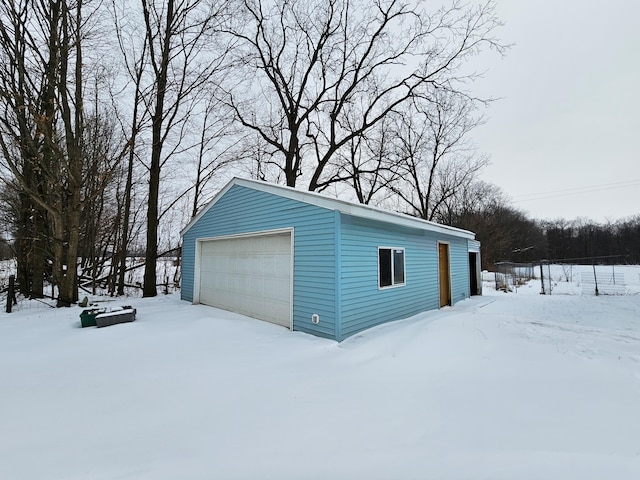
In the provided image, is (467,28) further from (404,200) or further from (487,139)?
(404,200)

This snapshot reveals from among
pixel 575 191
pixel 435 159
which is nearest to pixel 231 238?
pixel 435 159

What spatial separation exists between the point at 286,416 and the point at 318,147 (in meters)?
15.0

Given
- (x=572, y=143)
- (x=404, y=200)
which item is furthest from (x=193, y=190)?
(x=572, y=143)

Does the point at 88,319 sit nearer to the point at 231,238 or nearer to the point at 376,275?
the point at 231,238

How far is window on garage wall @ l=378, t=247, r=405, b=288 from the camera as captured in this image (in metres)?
6.34

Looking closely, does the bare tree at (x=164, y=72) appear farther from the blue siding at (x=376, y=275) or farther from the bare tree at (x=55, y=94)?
the blue siding at (x=376, y=275)

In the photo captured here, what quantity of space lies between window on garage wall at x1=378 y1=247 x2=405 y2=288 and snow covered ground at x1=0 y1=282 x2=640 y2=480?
5.37ft

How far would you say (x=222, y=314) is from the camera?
722cm

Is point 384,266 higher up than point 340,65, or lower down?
lower down

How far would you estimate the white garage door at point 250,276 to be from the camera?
20.2 ft

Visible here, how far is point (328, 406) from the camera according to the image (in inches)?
108

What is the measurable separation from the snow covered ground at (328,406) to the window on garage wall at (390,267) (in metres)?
1.64

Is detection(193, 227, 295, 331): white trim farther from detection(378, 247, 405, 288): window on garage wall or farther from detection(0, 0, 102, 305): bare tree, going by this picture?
detection(0, 0, 102, 305): bare tree

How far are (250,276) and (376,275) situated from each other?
3062 mm
